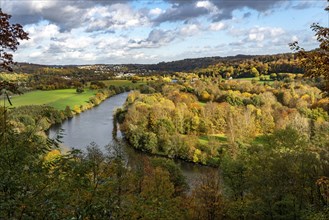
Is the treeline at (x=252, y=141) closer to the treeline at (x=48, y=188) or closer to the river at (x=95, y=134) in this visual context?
the river at (x=95, y=134)

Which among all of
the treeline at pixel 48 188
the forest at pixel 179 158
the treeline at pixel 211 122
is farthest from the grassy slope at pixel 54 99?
the treeline at pixel 48 188

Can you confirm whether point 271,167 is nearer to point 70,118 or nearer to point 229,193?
point 229,193

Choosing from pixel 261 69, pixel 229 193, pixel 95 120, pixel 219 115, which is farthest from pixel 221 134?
pixel 261 69

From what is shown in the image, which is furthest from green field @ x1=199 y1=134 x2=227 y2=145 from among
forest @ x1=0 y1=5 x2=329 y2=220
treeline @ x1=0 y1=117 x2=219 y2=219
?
treeline @ x1=0 y1=117 x2=219 y2=219

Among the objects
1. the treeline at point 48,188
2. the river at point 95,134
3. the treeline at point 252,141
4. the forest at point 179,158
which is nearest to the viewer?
the treeline at point 48,188

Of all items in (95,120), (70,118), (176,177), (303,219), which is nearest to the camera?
(303,219)

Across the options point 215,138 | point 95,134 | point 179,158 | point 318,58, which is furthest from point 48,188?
point 95,134
